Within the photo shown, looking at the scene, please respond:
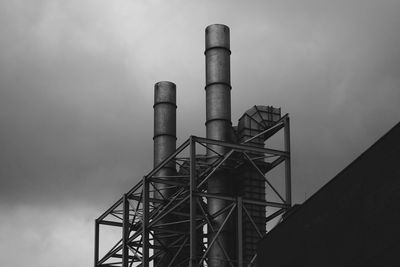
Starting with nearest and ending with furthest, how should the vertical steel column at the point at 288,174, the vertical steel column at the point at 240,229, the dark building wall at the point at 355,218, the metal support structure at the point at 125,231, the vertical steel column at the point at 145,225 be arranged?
the dark building wall at the point at 355,218 → the vertical steel column at the point at 240,229 → the vertical steel column at the point at 288,174 → the vertical steel column at the point at 145,225 → the metal support structure at the point at 125,231

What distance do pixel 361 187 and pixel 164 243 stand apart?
64.7 feet

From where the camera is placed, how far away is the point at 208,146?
141 ft

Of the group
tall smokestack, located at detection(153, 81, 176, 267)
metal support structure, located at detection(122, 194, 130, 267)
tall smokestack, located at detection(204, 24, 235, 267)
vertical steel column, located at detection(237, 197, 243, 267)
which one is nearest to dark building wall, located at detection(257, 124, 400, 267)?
vertical steel column, located at detection(237, 197, 243, 267)

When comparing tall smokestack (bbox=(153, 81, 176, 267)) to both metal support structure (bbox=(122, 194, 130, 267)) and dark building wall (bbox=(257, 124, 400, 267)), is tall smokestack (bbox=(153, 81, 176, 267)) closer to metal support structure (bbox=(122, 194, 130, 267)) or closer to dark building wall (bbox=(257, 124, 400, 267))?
metal support structure (bbox=(122, 194, 130, 267))

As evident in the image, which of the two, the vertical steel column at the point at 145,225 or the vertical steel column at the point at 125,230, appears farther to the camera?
the vertical steel column at the point at 125,230

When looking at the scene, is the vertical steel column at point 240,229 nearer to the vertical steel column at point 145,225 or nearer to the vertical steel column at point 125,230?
the vertical steel column at point 145,225

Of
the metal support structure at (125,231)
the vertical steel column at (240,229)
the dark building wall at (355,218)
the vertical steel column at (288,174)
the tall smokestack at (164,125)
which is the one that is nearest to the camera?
the dark building wall at (355,218)

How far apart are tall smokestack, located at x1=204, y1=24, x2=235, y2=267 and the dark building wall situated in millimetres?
9820

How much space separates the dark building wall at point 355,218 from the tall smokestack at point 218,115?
9820 millimetres

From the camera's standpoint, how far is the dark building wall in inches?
1017

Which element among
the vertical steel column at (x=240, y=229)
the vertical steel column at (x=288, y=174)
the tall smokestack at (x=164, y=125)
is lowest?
the vertical steel column at (x=240, y=229)

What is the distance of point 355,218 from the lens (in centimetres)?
2733

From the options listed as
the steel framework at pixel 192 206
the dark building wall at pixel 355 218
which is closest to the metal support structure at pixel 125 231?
the steel framework at pixel 192 206

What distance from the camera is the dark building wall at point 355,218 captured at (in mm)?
25828
